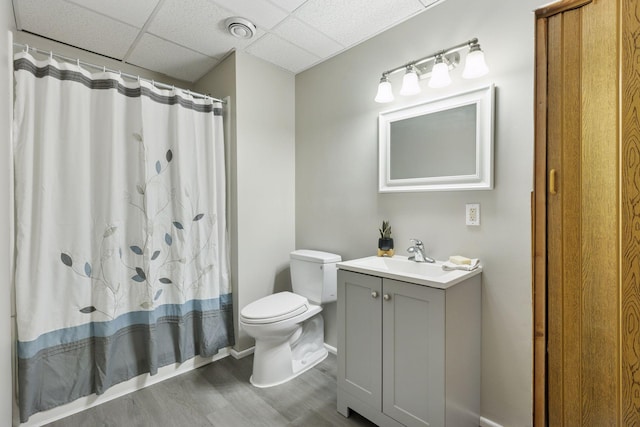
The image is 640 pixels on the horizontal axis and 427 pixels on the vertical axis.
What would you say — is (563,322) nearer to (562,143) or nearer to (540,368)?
(540,368)

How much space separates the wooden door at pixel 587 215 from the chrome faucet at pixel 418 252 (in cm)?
90

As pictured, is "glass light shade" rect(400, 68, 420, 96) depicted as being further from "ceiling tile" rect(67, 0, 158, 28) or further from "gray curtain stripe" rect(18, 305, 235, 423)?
"gray curtain stripe" rect(18, 305, 235, 423)

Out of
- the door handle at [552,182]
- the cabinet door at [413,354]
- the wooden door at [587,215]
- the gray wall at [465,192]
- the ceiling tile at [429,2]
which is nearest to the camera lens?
the wooden door at [587,215]

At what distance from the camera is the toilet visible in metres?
1.86

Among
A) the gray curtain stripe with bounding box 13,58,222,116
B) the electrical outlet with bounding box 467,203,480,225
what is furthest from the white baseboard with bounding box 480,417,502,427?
the gray curtain stripe with bounding box 13,58,222,116

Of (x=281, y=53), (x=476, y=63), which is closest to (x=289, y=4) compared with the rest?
(x=281, y=53)

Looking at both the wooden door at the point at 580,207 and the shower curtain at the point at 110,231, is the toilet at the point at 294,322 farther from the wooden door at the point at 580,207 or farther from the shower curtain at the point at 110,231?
the wooden door at the point at 580,207

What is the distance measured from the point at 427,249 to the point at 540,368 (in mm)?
977

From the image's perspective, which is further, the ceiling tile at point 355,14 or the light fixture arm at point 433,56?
the ceiling tile at point 355,14

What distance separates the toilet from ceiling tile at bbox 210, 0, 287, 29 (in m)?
1.62

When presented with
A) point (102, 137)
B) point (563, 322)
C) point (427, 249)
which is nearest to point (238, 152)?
point (102, 137)

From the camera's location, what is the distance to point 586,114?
0.72 metres

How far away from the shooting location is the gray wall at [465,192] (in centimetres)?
141

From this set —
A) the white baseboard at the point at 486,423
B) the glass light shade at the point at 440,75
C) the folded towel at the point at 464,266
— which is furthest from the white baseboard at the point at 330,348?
the glass light shade at the point at 440,75
